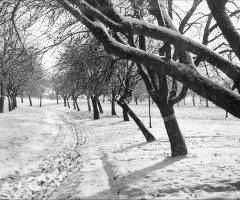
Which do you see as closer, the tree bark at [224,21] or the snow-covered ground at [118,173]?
the tree bark at [224,21]

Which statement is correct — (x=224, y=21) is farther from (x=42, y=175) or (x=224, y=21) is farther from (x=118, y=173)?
(x=42, y=175)

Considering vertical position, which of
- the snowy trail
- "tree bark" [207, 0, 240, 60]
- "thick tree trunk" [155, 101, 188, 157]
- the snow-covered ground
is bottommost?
the snowy trail

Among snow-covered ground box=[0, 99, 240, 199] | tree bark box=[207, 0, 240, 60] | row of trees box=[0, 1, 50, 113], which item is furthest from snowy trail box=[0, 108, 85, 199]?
tree bark box=[207, 0, 240, 60]

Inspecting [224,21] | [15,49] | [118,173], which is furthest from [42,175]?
[224,21]

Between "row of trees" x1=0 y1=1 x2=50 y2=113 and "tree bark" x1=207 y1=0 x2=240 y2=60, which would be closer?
"tree bark" x1=207 y1=0 x2=240 y2=60

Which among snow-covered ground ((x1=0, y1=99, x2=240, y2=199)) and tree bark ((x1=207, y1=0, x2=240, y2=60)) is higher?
tree bark ((x1=207, y1=0, x2=240, y2=60))

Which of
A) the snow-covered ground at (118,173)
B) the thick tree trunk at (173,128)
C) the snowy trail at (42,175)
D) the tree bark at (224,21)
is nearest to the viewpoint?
the tree bark at (224,21)

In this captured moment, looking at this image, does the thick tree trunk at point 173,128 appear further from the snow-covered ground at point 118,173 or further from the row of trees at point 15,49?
the row of trees at point 15,49

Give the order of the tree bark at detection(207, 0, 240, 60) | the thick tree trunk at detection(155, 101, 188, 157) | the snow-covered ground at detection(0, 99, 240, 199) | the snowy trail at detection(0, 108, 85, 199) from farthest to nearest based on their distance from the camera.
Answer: the thick tree trunk at detection(155, 101, 188, 157) → the snowy trail at detection(0, 108, 85, 199) → the snow-covered ground at detection(0, 99, 240, 199) → the tree bark at detection(207, 0, 240, 60)

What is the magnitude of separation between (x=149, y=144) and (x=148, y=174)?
386 centimetres

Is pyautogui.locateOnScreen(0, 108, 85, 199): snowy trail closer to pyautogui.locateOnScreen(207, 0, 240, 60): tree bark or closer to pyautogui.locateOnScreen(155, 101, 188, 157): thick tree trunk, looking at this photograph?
pyautogui.locateOnScreen(155, 101, 188, 157): thick tree trunk

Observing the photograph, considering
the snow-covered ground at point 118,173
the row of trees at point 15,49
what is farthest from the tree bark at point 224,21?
the row of trees at point 15,49

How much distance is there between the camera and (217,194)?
4309 millimetres

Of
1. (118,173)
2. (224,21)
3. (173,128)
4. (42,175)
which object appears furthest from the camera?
(173,128)
